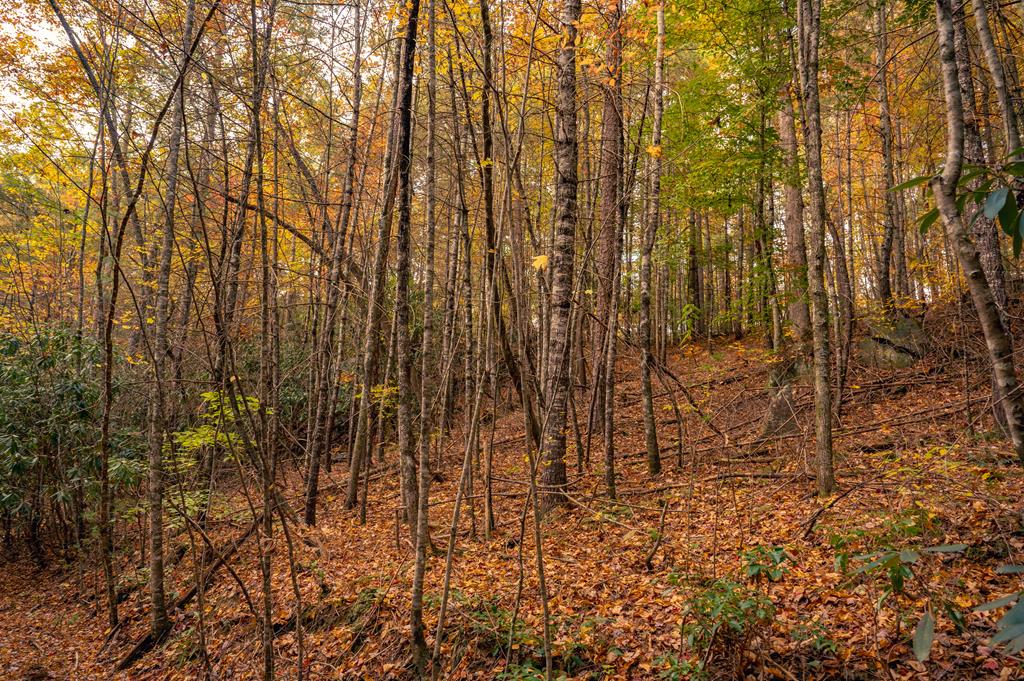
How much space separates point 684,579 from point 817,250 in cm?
361

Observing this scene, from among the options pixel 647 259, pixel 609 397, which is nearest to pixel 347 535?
pixel 609 397

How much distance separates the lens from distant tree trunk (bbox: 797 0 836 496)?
16.9 feet

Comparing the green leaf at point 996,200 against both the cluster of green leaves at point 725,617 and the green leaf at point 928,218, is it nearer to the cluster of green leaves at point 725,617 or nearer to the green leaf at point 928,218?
the green leaf at point 928,218

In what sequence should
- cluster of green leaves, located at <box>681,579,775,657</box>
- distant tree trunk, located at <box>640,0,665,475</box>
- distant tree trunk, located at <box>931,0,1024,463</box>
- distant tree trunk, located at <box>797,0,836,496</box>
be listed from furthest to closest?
distant tree trunk, located at <box>640,0,665,475</box> → distant tree trunk, located at <box>797,0,836,496</box> → cluster of green leaves, located at <box>681,579,775,657</box> → distant tree trunk, located at <box>931,0,1024,463</box>

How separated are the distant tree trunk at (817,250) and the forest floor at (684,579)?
33cm

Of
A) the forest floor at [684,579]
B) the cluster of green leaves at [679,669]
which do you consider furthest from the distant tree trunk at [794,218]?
the cluster of green leaves at [679,669]

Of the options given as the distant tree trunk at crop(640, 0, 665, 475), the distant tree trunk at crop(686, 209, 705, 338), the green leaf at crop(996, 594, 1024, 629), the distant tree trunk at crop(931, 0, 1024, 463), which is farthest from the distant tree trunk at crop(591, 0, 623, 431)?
the distant tree trunk at crop(686, 209, 705, 338)

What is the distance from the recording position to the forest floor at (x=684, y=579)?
3.19 metres

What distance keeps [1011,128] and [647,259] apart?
3361 millimetres

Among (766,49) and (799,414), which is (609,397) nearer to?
(799,414)

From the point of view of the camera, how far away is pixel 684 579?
3561 mm

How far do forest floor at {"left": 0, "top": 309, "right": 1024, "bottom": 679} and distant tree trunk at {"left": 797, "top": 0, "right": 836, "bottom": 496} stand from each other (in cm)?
33

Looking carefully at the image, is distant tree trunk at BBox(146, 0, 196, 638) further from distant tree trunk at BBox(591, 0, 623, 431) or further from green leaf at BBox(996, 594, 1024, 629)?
green leaf at BBox(996, 594, 1024, 629)

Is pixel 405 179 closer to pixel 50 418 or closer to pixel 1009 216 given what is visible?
pixel 1009 216
